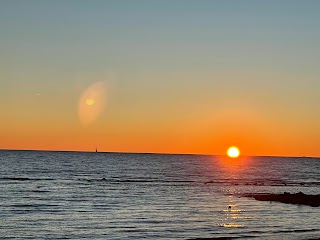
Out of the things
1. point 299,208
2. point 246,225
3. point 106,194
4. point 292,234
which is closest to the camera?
point 292,234

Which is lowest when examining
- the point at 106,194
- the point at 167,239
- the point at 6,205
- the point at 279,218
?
the point at 167,239

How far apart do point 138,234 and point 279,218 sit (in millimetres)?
20330

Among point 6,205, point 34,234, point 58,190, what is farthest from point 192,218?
point 58,190

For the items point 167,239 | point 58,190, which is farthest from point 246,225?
point 58,190

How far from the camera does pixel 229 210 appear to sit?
211ft

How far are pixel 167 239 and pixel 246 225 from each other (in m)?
11.4

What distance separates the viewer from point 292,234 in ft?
150

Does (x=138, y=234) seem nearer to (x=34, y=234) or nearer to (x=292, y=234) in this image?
(x=34, y=234)

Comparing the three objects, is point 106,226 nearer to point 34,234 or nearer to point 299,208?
point 34,234

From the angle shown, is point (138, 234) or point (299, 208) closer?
point (138, 234)

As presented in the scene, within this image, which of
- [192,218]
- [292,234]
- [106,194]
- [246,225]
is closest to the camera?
[292,234]

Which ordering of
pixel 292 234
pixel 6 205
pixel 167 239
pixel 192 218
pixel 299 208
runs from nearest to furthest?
1. pixel 167 239
2. pixel 292 234
3. pixel 192 218
4. pixel 6 205
5. pixel 299 208

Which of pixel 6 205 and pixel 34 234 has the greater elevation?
pixel 6 205

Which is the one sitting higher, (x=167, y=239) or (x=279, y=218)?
(x=279, y=218)
